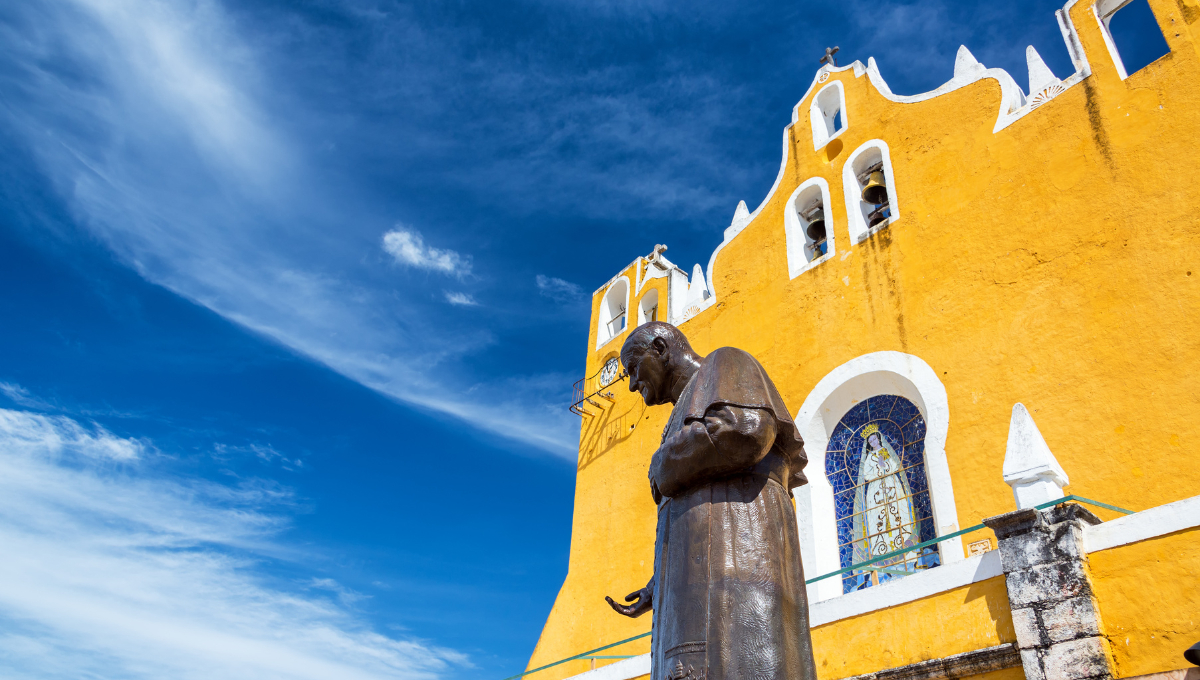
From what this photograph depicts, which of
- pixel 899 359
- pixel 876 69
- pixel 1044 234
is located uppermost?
pixel 876 69

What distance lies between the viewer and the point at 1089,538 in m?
5.35

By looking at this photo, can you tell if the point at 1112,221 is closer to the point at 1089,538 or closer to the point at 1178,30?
the point at 1178,30

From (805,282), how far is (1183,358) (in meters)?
4.33

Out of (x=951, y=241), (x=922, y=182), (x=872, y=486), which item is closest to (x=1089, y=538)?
(x=872, y=486)

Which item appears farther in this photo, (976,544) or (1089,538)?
(976,544)

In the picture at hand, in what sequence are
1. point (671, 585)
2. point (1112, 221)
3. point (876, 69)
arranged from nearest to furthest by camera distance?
point (671, 585) → point (1112, 221) → point (876, 69)

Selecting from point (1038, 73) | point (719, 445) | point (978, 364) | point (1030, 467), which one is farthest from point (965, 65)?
point (719, 445)

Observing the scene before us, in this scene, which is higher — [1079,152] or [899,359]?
[1079,152]

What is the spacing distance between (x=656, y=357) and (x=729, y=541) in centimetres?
108

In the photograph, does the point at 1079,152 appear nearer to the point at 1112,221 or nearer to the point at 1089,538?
the point at 1112,221

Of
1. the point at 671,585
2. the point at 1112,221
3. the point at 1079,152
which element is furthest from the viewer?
the point at 1079,152

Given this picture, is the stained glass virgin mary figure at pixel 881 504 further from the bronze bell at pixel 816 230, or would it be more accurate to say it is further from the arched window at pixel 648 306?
the arched window at pixel 648 306

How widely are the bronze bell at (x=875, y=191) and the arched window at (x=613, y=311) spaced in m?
4.93

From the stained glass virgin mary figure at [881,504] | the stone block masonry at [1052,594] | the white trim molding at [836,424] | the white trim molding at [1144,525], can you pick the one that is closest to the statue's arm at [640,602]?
the stone block masonry at [1052,594]
